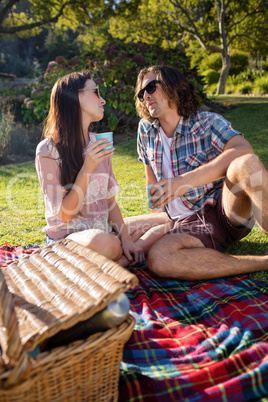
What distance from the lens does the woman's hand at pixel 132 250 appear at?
2868 millimetres

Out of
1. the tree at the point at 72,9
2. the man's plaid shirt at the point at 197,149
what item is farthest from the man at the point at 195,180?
the tree at the point at 72,9

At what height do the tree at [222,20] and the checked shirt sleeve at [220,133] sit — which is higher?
the tree at [222,20]

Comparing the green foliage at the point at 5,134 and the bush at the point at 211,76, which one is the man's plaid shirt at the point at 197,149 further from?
the bush at the point at 211,76

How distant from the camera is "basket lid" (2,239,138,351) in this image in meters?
1.36

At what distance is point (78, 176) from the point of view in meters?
2.46

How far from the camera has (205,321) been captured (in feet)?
6.97

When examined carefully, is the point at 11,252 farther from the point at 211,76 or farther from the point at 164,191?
the point at 211,76

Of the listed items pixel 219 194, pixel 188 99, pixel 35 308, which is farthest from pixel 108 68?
pixel 35 308

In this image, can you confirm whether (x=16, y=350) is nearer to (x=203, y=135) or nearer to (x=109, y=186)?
(x=109, y=186)

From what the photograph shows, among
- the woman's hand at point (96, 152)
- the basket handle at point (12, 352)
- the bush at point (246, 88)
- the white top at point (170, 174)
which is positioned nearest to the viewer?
the basket handle at point (12, 352)

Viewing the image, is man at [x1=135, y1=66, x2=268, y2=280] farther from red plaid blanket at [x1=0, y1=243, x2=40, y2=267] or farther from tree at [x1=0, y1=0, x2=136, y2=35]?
tree at [x1=0, y1=0, x2=136, y2=35]

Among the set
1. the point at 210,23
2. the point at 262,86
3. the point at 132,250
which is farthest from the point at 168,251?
the point at 210,23

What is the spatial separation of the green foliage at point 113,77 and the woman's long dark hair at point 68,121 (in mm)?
5385

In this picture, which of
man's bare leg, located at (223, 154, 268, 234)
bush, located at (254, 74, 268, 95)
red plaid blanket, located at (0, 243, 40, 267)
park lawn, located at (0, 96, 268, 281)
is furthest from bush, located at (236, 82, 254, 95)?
red plaid blanket, located at (0, 243, 40, 267)
